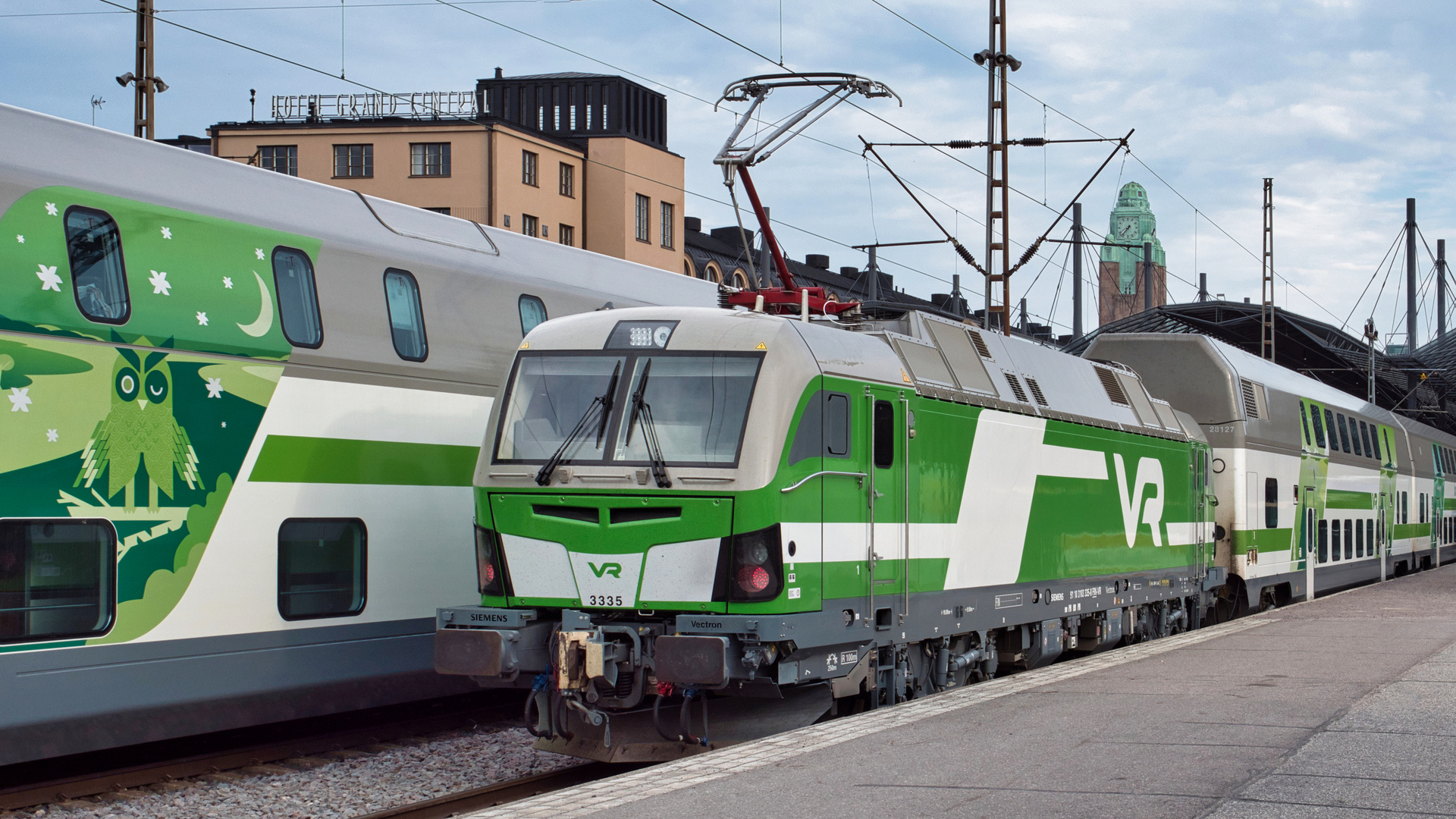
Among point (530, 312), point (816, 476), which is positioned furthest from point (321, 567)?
point (816, 476)

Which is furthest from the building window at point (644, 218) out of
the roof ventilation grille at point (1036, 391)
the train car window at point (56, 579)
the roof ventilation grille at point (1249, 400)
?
the train car window at point (56, 579)

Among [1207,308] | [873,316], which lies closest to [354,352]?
[873,316]

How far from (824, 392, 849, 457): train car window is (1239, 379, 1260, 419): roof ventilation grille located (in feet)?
43.1

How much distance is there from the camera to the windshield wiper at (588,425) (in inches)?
381

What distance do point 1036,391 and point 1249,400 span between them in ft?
29.5

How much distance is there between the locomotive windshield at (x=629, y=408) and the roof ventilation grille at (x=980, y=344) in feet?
13.2

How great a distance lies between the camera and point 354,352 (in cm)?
1144

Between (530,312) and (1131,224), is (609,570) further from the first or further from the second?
(1131,224)

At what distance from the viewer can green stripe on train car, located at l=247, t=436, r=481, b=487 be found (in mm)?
10633

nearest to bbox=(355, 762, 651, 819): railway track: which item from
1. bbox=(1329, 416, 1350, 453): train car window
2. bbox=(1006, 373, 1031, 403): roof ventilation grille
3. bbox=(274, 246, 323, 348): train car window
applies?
bbox=(274, 246, 323, 348): train car window

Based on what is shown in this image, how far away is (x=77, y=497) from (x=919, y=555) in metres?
6.25

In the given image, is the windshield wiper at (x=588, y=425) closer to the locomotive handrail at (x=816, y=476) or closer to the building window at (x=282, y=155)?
the locomotive handrail at (x=816, y=476)

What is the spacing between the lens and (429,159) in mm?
46969

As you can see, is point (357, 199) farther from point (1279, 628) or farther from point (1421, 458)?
point (1421, 458)
